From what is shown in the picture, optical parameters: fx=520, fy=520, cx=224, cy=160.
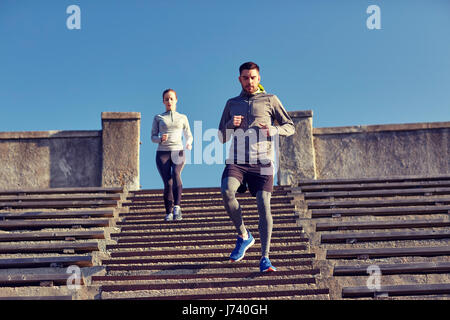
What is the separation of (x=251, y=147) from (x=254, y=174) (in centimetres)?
24

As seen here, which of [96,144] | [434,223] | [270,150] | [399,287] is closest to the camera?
[399,287]

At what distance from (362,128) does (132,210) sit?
4739 millimetres

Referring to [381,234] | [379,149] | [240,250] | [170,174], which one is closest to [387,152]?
[379,149]

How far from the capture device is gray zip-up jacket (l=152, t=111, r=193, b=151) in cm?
677

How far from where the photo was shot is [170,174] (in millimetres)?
6809

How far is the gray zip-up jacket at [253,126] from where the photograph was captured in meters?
4.68

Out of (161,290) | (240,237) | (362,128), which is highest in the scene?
(362,128)

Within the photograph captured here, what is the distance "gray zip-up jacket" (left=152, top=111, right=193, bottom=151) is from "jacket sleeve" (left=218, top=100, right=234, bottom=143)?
193 cm

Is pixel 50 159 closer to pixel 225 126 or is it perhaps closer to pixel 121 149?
pixel 121 149

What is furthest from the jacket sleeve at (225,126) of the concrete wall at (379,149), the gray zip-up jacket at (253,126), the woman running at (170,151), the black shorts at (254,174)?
the concrete wall at (379,149)

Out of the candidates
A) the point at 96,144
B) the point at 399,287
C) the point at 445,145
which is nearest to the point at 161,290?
the point at 399,287

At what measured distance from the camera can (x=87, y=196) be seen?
775cm

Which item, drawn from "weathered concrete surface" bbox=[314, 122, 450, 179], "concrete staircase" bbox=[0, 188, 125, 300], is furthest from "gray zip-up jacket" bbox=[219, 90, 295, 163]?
"weathered concrete surface" bbox=[314, 122, 450, 179]
